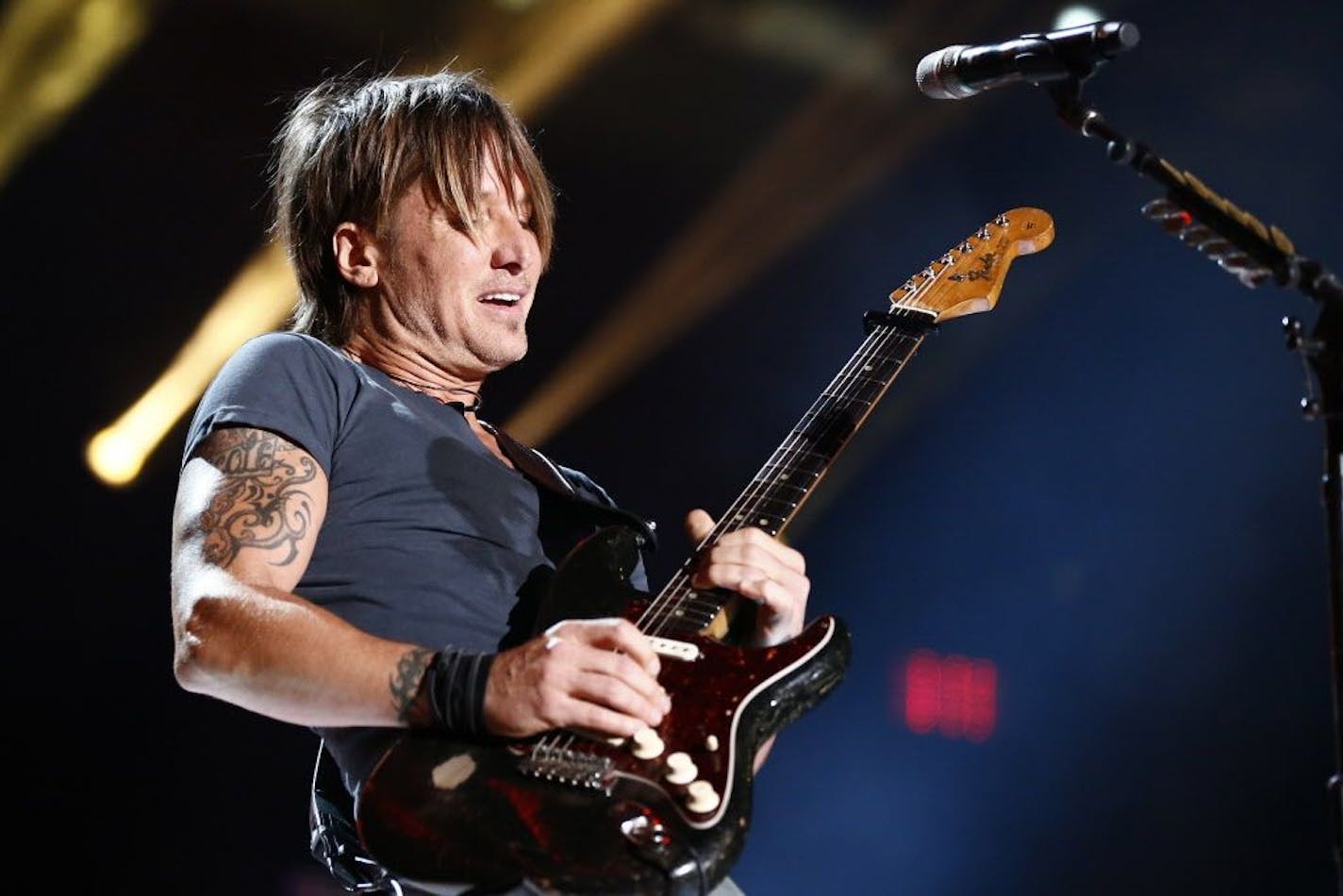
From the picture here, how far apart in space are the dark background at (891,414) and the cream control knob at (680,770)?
2.48 meters

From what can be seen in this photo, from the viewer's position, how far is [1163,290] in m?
4.29

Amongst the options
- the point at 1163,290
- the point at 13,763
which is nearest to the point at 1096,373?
the point at 1163,290

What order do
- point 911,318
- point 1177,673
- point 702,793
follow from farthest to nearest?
point 1177,673
point 911,318
point 702,793

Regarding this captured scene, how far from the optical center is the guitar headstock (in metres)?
2.54

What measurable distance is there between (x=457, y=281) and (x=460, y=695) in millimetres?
1070

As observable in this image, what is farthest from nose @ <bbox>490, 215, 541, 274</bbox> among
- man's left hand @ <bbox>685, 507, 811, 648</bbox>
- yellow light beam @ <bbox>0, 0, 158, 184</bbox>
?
yellow light beam @ <bbox>0, 0, 158, 184</bbox>

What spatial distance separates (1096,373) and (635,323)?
1.56 metres

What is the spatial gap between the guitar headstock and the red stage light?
2047mm

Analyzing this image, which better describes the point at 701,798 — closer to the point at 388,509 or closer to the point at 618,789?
the point at 618,789

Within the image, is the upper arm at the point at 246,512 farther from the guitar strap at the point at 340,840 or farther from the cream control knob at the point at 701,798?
the cream control knob at the point at 701,798

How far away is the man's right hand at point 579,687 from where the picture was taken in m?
1.63

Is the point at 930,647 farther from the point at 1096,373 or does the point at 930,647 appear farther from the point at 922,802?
the point at 1096,373

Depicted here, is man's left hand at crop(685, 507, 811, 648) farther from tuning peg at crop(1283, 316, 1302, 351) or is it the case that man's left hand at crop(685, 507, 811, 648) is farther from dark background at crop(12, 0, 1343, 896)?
dark background at crop(12, 0, 1343, 896)

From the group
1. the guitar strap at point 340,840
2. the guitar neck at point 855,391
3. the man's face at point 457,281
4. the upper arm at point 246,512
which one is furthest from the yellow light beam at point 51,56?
→ the guitar neck at point 855,391
